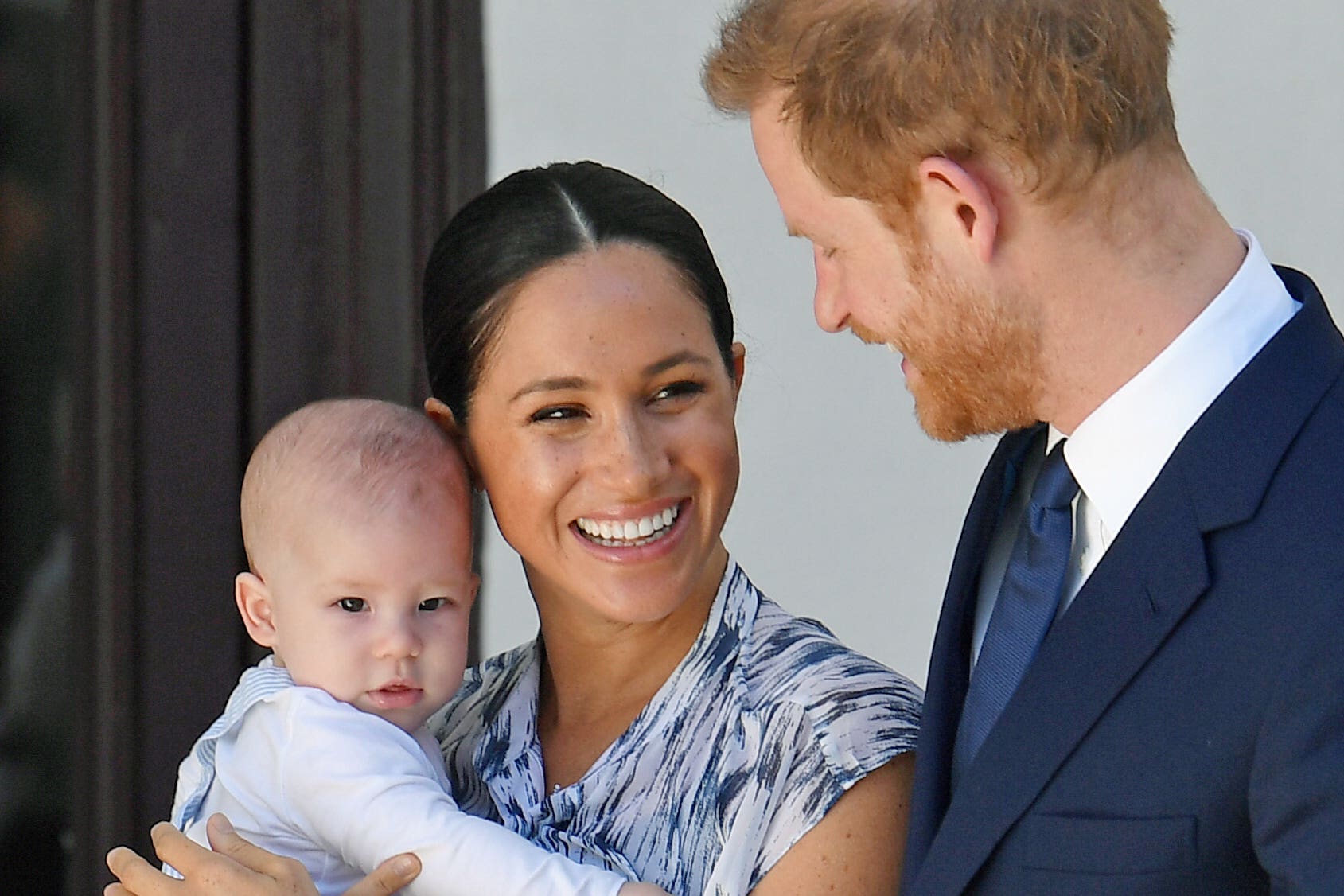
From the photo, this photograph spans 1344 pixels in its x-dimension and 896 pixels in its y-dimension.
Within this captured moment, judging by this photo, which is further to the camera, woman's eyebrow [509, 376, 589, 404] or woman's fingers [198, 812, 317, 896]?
woman's eyebrow [509, 376, 589, 404]

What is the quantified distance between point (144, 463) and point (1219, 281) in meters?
2.07

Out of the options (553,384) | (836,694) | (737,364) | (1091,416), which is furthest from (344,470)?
(1091,416)

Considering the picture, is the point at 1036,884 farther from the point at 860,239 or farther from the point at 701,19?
the point at 701,19

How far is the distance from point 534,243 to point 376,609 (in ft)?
1.55

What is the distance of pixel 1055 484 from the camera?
1.69 metres

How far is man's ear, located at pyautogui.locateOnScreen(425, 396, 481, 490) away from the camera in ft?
7.01

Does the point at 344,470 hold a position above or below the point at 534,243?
below

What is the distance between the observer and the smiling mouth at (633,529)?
199 cm

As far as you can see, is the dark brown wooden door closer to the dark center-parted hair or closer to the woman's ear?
the dark center-parted hair

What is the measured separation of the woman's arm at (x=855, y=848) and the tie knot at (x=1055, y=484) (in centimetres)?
32

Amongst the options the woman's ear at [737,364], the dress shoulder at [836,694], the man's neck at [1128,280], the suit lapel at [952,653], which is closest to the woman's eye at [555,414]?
the woman's ear at [737,364]

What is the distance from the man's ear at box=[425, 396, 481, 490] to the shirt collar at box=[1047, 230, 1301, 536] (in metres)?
0.85

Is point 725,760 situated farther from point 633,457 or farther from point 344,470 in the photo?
point 344,470

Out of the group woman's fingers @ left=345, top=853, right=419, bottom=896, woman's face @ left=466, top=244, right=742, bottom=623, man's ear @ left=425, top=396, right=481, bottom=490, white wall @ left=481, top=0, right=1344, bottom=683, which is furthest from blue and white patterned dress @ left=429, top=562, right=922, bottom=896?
white wall @ left=481, top=0, right=1344, bottom=683
